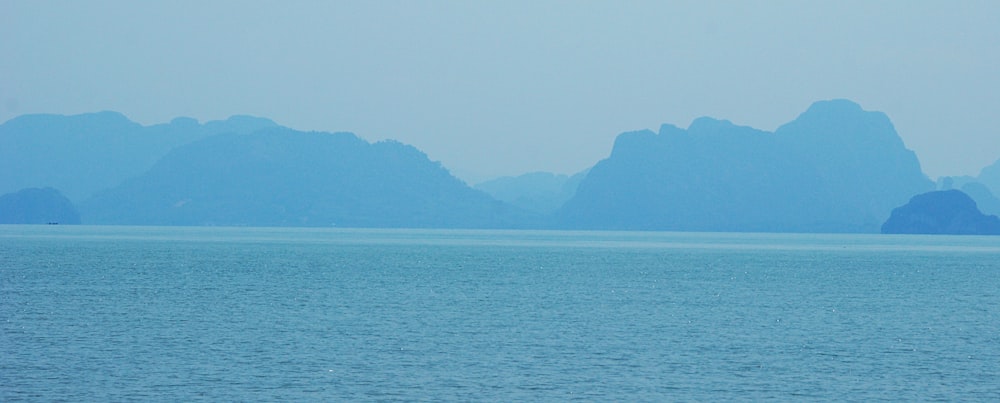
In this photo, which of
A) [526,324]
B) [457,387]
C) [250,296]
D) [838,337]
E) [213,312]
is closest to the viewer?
[457,387]

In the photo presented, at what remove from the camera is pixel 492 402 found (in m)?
44.0

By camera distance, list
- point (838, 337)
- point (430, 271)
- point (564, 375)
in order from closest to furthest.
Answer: point (564, 375), point (838, 337), point (430, 271)

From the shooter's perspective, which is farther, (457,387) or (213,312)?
(213,312)

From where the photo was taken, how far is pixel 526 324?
71000mm

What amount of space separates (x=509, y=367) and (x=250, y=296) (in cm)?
4381

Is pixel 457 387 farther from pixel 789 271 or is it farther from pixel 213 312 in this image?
pixel 789 271

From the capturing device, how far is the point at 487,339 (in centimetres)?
6259

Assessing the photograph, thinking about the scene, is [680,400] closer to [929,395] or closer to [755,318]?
[929,395]

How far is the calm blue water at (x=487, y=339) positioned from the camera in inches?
1858

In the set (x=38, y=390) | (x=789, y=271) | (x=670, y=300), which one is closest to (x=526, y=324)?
(x=670, y=300)

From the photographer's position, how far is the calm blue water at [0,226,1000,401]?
47.2 m

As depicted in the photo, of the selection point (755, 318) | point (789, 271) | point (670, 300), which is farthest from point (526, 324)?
point (789, 271)

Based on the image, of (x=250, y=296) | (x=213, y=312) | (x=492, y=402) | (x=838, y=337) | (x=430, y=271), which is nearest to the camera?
(x=492, y=402)

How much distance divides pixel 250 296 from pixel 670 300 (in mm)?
31922
